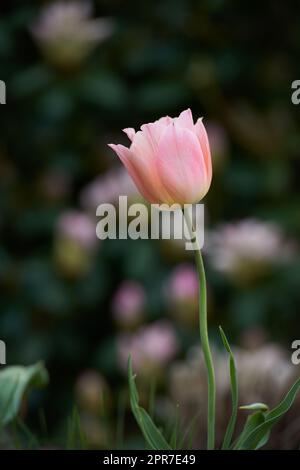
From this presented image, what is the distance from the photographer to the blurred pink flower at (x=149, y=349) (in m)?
1.24

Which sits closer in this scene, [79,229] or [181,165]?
[181,165]

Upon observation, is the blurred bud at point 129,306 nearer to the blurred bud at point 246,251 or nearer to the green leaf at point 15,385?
the blurred bud at point 246,251

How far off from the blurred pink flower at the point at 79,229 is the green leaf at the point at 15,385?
30.8 inches

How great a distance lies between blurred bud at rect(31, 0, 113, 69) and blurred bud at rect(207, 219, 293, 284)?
36cm

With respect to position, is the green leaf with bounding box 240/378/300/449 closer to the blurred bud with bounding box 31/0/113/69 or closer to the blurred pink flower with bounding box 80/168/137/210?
the blurred pink flower with bounding box 80/168/137/210

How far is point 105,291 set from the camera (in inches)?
58.1

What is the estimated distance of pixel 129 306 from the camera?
1345 millimetres

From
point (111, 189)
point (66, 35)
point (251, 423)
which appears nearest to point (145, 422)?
point (251, 423)

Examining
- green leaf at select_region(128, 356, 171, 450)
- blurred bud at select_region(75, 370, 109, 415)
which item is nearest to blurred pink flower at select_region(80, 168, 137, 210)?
blurred bud at select_region(75, 370, 109, 415)

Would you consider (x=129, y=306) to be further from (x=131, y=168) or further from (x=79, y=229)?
(x=131, y=168)

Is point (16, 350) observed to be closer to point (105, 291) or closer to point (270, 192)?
point (105, 291)

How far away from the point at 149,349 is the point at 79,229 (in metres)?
0.22

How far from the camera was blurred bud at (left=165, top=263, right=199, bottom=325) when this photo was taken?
1299mm
